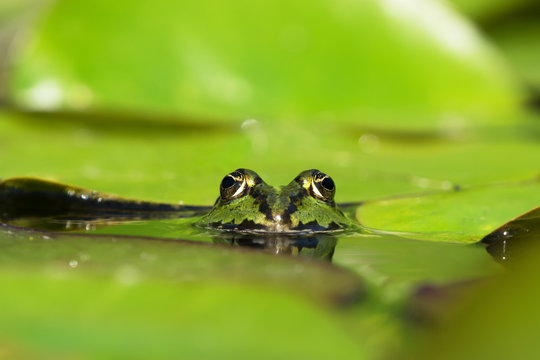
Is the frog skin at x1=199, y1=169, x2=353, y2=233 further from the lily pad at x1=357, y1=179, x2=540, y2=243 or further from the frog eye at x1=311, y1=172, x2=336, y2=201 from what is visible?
the lily pad at x1=357, y1=179, x2=540, y2=243

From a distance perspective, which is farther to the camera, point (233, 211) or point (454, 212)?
point (233, 211)

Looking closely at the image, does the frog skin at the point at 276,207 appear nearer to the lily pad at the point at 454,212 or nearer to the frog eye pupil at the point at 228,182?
the frog eye pupil at the point at 228,182

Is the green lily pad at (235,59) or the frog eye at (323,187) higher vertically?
the green lily pad at (235,59)

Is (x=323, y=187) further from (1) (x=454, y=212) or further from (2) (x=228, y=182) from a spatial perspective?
(1) (x=454, y=212)

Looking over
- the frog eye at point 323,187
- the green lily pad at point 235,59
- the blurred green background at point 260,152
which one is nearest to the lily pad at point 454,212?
the blurred green background at point 260,152

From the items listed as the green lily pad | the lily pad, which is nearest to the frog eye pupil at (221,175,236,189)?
the lily pad

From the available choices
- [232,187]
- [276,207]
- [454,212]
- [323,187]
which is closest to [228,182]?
[232,187]

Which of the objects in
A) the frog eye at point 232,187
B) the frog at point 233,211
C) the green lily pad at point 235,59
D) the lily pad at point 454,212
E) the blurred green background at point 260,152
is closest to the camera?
the blurred green background at point 260,152
